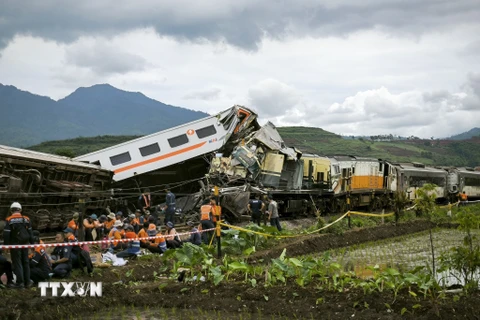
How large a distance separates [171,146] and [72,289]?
51.3 feet

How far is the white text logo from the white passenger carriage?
47.0 ft

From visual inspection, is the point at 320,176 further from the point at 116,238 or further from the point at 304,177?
the point at 116,238

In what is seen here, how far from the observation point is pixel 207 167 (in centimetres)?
2758

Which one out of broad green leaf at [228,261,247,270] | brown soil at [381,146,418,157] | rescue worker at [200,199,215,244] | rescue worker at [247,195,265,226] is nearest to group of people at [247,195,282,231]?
rescue worker at [247,195,265,226]

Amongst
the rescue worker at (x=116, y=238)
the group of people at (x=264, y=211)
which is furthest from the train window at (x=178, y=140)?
the rescue worker at (x=116, y=238)

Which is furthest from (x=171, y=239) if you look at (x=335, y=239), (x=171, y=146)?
(x=171, y=146)

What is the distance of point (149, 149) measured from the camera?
83.9ft

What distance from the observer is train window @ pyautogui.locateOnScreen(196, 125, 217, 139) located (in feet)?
86.0

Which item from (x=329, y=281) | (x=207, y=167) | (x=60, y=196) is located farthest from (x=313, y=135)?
(x=329, y=281)

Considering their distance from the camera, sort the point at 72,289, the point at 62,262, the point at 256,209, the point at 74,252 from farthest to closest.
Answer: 1. the point at 256,209
2. the point at 74,252
3. the point at 62,262
4. the point at 72,289

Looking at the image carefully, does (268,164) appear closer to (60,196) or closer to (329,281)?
(60,196)

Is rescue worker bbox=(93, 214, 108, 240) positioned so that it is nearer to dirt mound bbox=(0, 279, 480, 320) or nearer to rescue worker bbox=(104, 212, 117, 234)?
rescue worker bbox=(104, 212, 117, 234)

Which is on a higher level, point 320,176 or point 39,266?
point 320,176

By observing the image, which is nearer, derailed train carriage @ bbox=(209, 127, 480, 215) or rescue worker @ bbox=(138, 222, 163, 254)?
rescue worker @ bbox=(138, 222, 163, 254)
